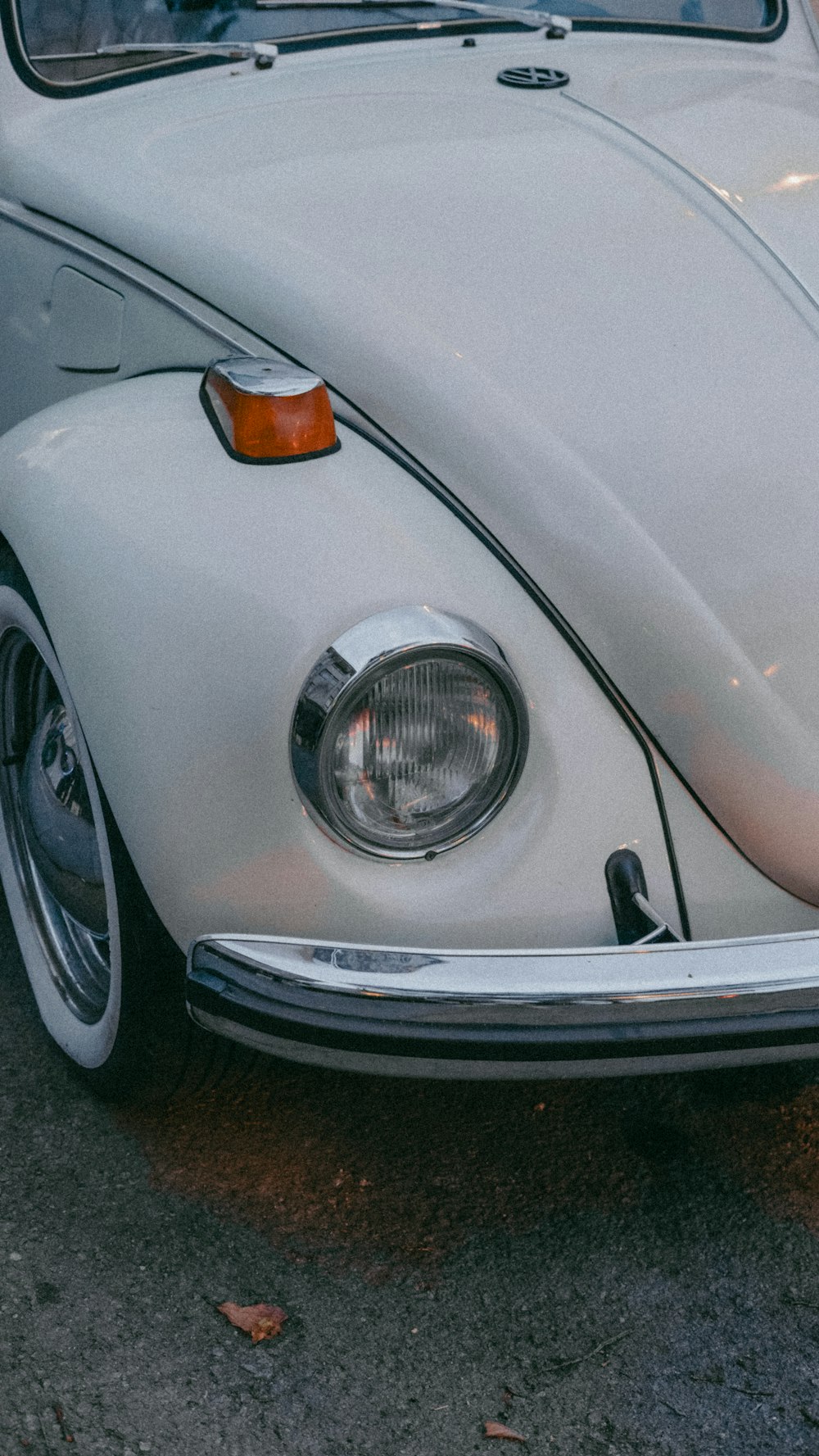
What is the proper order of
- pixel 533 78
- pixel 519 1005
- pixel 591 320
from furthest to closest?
pixel 533 78
pixel 591 320
pixel 519 1005

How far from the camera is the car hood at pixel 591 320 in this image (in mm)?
1635

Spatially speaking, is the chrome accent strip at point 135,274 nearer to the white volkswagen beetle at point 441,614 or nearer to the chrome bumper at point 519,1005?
the white volkswagen beetle at point 441,614

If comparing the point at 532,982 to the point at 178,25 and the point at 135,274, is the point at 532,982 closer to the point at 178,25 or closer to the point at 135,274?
the point at 135,274

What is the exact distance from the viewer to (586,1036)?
145 centimetres

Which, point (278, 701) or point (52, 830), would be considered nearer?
point (278, 701)

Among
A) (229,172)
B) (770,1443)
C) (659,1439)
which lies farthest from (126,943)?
(229,172)

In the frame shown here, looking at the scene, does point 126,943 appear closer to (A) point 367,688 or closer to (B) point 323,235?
(A) point 367,688

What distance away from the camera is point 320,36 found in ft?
8.51

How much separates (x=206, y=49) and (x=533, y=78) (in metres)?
0.62

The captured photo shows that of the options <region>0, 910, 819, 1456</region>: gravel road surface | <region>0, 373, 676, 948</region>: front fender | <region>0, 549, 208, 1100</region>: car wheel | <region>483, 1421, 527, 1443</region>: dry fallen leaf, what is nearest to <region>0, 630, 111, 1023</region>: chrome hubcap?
<region>0, 549, 208, 1100</region>: car wheel

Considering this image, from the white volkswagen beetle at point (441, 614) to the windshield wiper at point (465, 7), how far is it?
61 centimetres

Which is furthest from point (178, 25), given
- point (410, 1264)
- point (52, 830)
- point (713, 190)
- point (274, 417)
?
point (410, 1264)

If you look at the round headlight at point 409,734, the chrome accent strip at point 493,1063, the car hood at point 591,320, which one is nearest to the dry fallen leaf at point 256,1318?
the chrome accent strip at point 493,1063

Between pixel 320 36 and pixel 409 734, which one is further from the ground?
pixel 320 36
